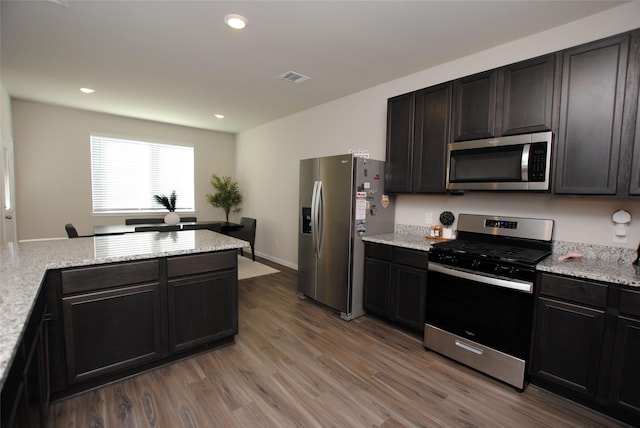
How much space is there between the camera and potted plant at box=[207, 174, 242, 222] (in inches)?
254

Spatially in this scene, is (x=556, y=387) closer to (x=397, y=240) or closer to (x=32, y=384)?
(x=397, y=240)

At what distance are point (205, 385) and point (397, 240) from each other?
81.8 inches

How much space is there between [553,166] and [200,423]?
9.70ft

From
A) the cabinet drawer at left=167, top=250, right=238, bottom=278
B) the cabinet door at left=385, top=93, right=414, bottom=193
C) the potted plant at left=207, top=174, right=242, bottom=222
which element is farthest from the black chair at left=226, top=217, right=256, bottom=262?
the cabinet door at left=385, top=93, right=414, bottom=193

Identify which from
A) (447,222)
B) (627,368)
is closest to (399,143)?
(447,222)

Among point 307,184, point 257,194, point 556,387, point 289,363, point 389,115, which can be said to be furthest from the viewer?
point 257,194

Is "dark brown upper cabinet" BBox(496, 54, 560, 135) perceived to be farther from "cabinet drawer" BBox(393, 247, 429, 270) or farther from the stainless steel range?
"cabinet drawer" BBox(393, 247, 429, 270)

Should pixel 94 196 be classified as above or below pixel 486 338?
above

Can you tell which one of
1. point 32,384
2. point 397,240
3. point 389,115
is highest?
point 389,115

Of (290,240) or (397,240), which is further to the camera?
(290,240)

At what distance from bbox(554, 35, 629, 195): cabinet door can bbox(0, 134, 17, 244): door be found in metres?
5.87

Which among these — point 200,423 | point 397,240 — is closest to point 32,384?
point 200,423

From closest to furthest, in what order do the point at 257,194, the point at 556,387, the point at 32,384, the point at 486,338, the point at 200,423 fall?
the point at 32,384, the point at 200,423, the point at 556,387, the point at 486,338, the point at 257,194

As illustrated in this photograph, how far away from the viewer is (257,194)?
246 inches
